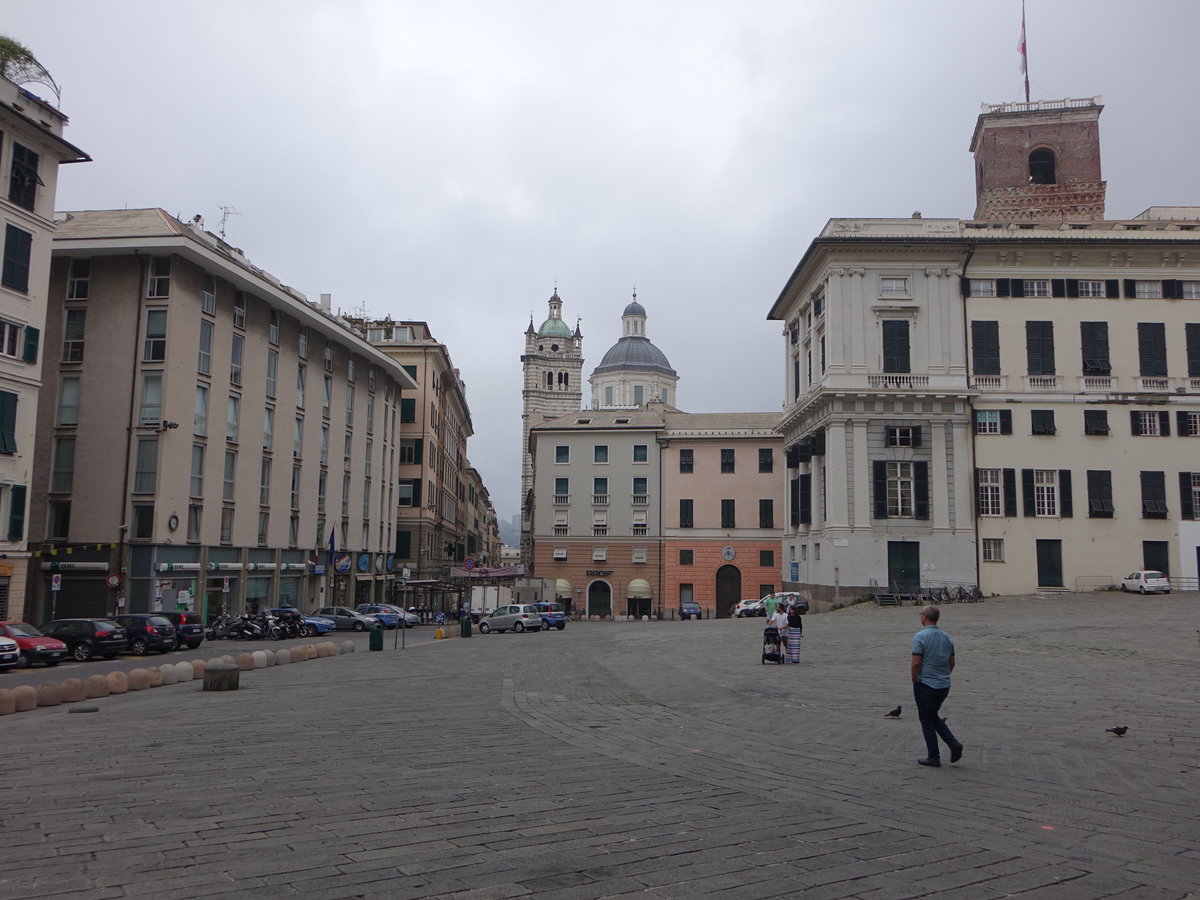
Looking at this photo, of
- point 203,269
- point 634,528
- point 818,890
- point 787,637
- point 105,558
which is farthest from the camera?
point 634,528

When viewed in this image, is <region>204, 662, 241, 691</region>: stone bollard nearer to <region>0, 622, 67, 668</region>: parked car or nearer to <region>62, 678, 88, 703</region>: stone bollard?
<region>62, 678, 88, 703</region>: stone bollard

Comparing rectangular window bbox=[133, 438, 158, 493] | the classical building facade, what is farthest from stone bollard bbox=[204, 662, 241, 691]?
the classical building facade

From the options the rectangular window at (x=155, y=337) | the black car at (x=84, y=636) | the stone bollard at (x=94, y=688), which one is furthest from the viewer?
the rectangular window at (x=155, y=337)

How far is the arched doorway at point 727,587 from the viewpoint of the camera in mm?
67000

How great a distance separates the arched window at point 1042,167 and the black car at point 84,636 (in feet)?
195

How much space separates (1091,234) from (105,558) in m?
49.0

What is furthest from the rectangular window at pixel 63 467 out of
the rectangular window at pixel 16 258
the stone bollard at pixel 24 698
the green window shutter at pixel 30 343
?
the stone bollard at pixel 24 698

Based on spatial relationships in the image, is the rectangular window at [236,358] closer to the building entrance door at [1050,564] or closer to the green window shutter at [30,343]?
the green window shutter at [30,343]

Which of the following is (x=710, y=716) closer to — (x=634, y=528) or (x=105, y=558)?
(x=105, y=558)

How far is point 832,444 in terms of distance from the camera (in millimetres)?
47469

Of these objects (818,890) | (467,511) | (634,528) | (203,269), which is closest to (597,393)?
(467,511)

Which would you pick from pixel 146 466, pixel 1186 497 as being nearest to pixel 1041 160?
pixel 1186 497

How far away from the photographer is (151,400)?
3822 centimetres

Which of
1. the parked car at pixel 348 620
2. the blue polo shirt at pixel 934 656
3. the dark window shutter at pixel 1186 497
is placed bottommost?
the parked car at pixel 348 620
